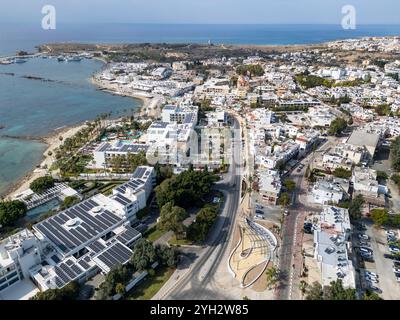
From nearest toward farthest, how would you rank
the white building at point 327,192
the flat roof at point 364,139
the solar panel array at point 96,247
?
the solar panel array at point 96,247
the white building at point 327,192
the flat roof at point 364,139

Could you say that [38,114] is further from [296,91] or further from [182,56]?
[182,56]

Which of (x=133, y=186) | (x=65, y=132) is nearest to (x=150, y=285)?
(x=133, y=186)

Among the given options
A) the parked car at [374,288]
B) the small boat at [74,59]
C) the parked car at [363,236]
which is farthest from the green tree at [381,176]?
the small boat at [74,59]

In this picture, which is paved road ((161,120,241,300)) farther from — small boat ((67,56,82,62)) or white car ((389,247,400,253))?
small boat ((67,56,82,62))

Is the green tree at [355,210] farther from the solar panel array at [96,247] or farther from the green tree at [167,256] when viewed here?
the solar panel array at [96,247]

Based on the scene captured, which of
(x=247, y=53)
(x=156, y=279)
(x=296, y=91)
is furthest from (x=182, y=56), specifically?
(x=156, y=279)

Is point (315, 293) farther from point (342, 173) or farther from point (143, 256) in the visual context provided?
point (342, 173)

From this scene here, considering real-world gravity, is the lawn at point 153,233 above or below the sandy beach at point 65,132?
below
